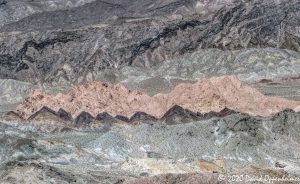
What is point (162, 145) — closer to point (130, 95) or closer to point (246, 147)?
point (246, 147)

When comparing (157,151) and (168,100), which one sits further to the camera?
(168,100)

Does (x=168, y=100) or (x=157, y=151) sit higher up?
(x=157, y=151)

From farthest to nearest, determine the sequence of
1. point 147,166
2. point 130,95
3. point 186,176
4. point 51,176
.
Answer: point 130,95 → point 147,166 → point 51,176 → point 186,176

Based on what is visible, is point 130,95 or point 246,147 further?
point 130,95

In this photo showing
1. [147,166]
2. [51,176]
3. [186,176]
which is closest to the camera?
[186,176]

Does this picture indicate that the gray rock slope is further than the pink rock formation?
No

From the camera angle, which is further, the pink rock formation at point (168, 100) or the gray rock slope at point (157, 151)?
the pink rock formation at point (168, 100)

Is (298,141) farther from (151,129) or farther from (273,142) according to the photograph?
(151,129)

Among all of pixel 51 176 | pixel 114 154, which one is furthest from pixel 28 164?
pixel 114 154
